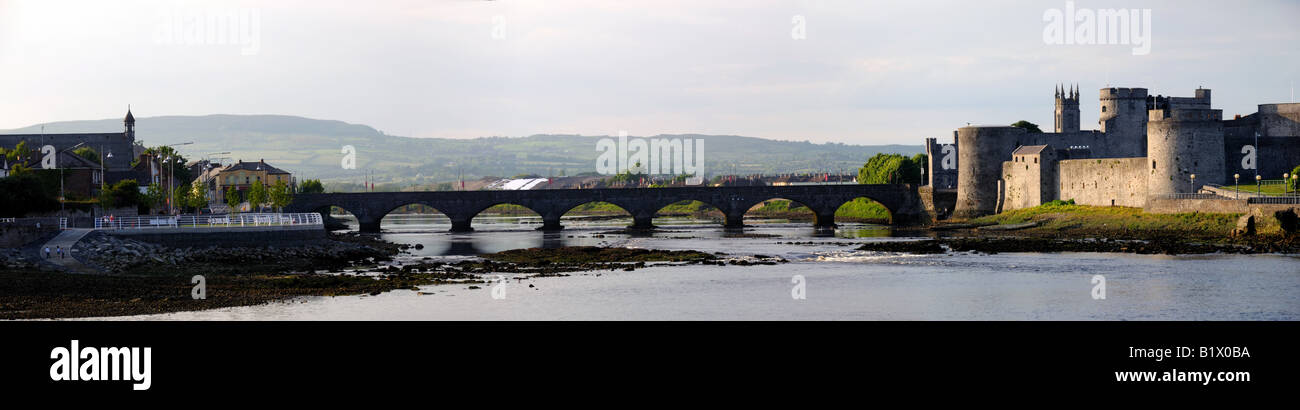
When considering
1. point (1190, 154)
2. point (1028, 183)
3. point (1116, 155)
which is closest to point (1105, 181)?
point (1190, 154)

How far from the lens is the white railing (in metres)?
50.6

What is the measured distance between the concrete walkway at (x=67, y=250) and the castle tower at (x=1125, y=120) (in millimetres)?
76635

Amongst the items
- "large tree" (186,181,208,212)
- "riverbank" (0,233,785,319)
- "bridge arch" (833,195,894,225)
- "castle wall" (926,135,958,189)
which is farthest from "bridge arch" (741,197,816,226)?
"riverbank" (0,233,785,319)

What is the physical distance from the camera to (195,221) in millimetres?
54219

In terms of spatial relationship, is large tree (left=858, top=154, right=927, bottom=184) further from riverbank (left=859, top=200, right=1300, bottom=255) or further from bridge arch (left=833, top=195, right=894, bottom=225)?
riverbank (left=859, top=200, right=1300, bottom=255)

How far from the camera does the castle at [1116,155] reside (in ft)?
224

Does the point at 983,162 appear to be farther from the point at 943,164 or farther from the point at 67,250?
the point at 67,250

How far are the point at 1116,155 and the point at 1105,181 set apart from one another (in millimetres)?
23785

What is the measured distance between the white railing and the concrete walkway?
2.23 m

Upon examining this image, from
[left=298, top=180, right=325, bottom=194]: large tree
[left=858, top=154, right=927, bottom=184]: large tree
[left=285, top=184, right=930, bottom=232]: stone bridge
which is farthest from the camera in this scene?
[left=298, top=180, right=325, bottom=194]: large tree

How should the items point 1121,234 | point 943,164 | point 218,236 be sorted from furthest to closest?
point 943,164 < point 1121,234 < point 218,236

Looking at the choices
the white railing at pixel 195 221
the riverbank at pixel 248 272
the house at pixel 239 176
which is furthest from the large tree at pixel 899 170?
the white railing at pixel 195 221

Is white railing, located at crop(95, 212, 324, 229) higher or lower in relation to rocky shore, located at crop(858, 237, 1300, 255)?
higher
